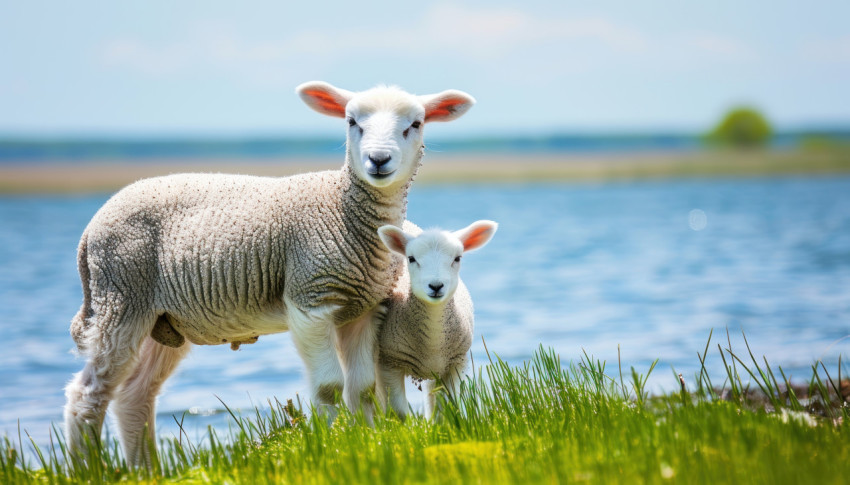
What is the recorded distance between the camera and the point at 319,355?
5.21 m

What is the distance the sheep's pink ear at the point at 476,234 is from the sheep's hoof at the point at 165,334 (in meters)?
1.93

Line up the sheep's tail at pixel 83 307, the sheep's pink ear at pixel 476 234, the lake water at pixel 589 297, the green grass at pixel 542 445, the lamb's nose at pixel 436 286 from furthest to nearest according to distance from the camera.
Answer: the lake water at pixel 589 297 → the sheep's tail at pixel 83 307 → the sheep's pink ear at pixel 476 234 → the lamb's nose at pixel 436 286 → the green grass at pixel 542 445

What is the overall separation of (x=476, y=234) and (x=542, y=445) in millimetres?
1511

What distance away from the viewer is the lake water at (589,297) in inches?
390

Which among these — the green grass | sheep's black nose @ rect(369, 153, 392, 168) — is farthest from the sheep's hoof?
sheep's black nose @ rect(369, 153, 392, 168)

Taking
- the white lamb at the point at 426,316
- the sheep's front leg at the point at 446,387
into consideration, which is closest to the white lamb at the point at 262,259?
the white lamb at the point at 426,316

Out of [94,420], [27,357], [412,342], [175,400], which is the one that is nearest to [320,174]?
[412,342]

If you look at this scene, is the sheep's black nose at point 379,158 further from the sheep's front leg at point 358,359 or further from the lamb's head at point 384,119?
the sheep's front leg at point 358,359

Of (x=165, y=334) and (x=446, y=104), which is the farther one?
(x=165, y=334)

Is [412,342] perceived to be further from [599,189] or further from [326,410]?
[599,189]

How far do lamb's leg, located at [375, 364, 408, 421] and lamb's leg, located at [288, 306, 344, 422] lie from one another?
39cm

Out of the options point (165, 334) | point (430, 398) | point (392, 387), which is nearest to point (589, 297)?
point (430, 398)

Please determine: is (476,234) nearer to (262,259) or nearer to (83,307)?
(262,259)

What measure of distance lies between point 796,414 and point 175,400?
21.6 ft
